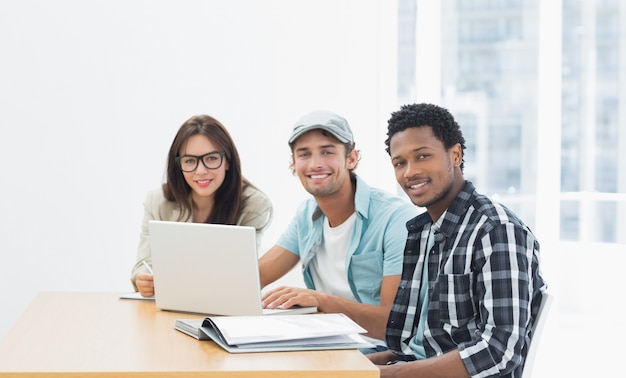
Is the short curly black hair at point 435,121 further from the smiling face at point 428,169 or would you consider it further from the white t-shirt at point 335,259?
the white t-shirt at point 335,259

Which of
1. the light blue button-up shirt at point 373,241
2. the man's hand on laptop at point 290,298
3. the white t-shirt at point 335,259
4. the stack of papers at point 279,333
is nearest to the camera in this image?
the stack of papers at point 279,333

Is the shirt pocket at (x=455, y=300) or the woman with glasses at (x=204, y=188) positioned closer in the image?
the shirt pocket at (x=455, y=300)

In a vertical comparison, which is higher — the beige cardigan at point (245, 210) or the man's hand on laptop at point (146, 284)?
the beige cardigan at point (245, 210)

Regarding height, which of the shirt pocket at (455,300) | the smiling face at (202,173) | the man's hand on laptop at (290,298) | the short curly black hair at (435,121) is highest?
the short curly black hair at (435,121)

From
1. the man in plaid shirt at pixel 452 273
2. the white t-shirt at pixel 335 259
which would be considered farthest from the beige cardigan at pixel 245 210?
the man in plaid shirt at pixel 452 273

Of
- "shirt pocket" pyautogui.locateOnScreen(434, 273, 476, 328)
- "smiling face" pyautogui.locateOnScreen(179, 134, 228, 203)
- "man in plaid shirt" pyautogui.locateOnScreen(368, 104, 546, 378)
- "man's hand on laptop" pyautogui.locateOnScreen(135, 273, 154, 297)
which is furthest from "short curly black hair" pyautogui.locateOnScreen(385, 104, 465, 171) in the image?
"smiling face" pyautogui.locateOnScreen(179, 134, 228, 203)

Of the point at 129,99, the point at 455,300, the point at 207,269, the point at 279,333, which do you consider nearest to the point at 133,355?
the point at 279,333

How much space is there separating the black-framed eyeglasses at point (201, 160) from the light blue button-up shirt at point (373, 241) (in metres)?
0.54

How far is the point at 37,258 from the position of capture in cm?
427

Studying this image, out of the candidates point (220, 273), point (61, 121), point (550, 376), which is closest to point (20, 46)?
point (61, 121)

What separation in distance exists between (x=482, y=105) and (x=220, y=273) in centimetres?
300

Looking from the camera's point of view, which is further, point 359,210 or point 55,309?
point 359,210

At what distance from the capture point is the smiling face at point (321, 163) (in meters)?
2.47

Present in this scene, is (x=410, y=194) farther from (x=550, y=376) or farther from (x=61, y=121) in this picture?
(x=61, y=121)
